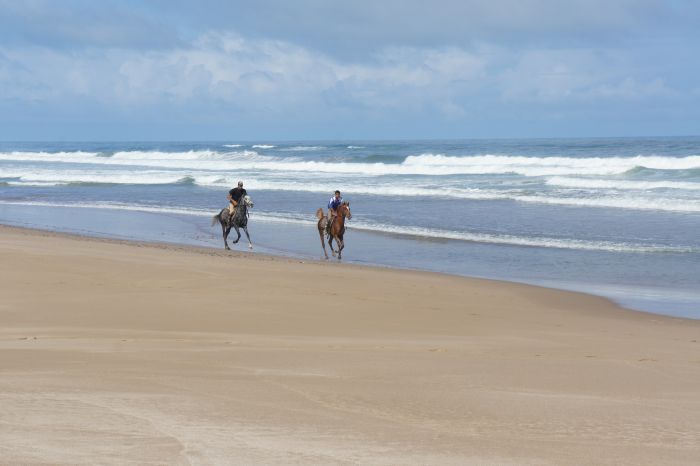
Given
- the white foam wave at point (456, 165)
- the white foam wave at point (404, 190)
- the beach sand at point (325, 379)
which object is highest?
the white foam wave at point (456, 165)

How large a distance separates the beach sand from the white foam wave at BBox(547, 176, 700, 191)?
2707 centimetres

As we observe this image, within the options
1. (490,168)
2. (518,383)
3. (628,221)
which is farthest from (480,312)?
(490,168)

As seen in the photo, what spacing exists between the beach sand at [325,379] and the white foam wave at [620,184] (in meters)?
27.1

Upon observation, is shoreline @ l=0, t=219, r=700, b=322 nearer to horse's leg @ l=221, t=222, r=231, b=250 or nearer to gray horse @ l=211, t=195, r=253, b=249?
horse's leg @ l=221, t=222, r=231, b=250

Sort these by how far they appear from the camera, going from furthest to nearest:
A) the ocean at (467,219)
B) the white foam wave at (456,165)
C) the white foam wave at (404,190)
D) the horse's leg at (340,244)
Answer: the white foam wave at (456,165), the white foam wave at (404,190), the horse's leg at (340,244), the ocean at (467,219)

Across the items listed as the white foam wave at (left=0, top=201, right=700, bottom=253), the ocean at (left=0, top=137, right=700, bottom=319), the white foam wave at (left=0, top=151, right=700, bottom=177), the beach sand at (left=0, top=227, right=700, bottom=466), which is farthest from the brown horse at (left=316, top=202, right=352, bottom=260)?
the white foam wave at (left=0, top=151, right=700, bottom=177)

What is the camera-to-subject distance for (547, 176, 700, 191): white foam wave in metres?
36.8

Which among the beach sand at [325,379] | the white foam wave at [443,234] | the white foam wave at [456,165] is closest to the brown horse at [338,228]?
the white foam wave at [443,234]

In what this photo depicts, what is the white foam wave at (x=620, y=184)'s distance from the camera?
121ft

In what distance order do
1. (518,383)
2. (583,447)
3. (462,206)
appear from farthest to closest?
1. (462,206)
2. (518,383)
3. (583,447)

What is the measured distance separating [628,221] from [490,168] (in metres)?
32.7

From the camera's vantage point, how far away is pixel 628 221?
81.8ft

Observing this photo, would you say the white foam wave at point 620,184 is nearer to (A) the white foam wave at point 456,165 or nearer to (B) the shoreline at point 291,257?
(A) the white foam wave at point 456,165

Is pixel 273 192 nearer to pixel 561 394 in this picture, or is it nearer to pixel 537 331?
pixel 537 331
